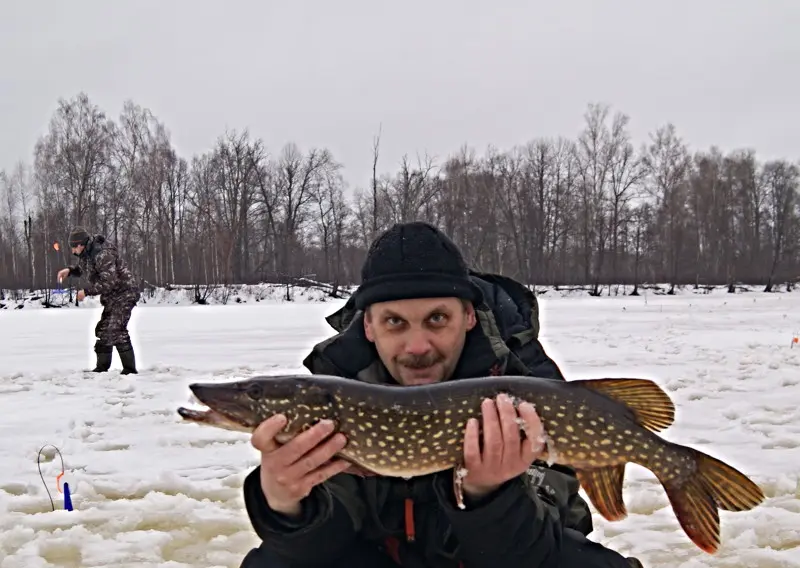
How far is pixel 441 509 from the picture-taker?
1.89 metres

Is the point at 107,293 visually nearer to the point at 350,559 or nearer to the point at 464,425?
the point at 350,559

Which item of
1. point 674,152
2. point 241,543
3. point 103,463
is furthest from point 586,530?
point 674,152

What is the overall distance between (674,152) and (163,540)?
157 feet

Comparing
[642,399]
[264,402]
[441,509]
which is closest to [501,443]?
[441,509]

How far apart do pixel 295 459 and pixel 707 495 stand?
1255mm

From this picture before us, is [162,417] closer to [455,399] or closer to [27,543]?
[27,543]

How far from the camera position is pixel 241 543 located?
2783 millimetres

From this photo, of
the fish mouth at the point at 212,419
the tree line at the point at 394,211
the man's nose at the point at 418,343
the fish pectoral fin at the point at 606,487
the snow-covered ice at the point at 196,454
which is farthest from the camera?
the tree line at the point at 394,211

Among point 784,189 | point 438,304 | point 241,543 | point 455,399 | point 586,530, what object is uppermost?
point 784,189

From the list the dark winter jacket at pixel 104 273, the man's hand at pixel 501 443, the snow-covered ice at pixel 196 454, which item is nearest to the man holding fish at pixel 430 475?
the man's hand at pixel 501 443

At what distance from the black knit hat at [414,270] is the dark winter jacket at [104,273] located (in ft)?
21.4

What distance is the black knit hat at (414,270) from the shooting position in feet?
7.39

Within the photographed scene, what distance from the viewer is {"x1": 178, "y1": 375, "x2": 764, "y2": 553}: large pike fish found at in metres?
1.76

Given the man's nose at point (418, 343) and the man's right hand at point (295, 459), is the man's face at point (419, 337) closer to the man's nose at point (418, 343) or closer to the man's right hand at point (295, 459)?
the man's nose at point (418, 343)
